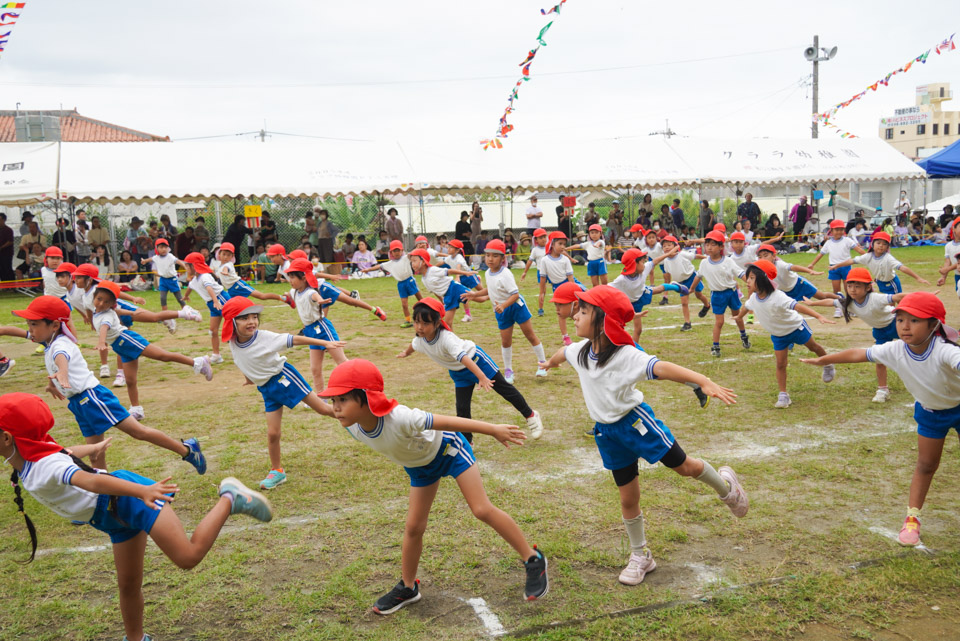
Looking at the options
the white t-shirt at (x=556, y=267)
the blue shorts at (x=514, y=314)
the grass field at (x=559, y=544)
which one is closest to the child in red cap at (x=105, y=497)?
the grass field at (x=559, y=544)

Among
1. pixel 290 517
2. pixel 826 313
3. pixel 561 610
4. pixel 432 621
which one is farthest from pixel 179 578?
pixel 826 313

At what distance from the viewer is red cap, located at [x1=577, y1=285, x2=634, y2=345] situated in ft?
13.5

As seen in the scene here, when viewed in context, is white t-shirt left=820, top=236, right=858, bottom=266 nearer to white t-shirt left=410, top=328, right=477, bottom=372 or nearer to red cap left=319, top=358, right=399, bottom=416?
white t-shirt left=410, top=328, right=477, bottom=372

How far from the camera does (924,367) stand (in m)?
4.53

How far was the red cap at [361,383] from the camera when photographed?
373 centimetres

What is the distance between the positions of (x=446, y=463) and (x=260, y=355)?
2.55 meters

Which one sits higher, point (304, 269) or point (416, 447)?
point (304, 269)

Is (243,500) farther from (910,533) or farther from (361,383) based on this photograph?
(910,533)

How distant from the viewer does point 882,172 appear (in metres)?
27.1

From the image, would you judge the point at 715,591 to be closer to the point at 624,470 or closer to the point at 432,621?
the point at 624,470

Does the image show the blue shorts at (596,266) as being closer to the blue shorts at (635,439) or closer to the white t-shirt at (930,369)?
the white t-shirt at (930,369)

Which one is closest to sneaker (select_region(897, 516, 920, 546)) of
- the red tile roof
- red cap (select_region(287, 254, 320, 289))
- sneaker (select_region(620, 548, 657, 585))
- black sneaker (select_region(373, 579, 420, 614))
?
sneaker (select_region(620, 548, 657, 585))

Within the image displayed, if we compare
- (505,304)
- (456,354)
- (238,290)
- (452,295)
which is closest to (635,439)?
(456,354)

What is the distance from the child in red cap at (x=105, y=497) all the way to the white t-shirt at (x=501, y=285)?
6.19 m
